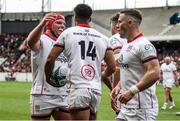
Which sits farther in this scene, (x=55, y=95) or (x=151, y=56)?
(x=55, y=95)

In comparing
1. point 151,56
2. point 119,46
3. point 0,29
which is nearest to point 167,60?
point 119,46

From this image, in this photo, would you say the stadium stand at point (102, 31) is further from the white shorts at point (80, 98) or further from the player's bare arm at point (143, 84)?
the player's bare arm at point (143, 84)

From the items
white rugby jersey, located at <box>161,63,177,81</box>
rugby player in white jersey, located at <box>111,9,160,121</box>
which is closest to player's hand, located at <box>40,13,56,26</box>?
rugby player in white jersey, located at <box>111,9,160,121</box>

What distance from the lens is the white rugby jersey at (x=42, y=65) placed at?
8.25 metres

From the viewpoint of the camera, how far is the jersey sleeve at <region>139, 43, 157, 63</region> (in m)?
6.72

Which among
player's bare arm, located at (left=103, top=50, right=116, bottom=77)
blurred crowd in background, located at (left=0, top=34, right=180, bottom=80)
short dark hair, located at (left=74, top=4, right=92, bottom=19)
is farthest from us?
blurred crowd in background, located at (left=0, top=34, right=180, bottom=80)

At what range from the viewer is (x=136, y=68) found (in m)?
6.96

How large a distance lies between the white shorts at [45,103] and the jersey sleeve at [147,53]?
2.08m

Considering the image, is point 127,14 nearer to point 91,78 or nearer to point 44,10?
point 91,78

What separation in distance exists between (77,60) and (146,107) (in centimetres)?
116

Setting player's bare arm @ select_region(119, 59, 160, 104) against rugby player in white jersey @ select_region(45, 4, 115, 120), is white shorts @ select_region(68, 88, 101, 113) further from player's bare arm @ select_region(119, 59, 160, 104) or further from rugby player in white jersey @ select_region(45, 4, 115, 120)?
player's bare arm @ select_region(119, 59, 160, 104)

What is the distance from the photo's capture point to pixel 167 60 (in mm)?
22422

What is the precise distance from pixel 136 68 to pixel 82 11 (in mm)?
1176

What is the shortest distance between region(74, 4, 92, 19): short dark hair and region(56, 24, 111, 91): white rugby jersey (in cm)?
13
